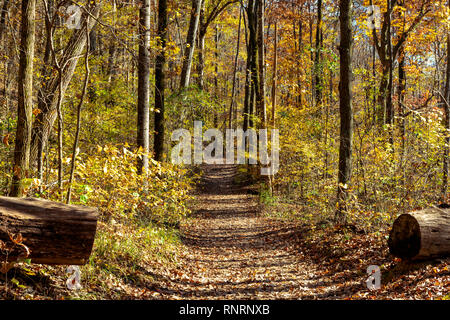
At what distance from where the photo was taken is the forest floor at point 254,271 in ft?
14.3

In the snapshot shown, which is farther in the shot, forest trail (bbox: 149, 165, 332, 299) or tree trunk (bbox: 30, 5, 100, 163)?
tree trunk (bbox: 30, 5, 100, 163)

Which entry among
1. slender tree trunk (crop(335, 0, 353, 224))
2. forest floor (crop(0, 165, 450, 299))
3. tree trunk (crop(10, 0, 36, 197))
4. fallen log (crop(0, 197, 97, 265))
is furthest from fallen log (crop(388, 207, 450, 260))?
tree trunk (crop(10, 0, 36, 197))

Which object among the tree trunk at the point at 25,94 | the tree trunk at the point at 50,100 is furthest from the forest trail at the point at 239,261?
the tree trunk at the point at 50,100

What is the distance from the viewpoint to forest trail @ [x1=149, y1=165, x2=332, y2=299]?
5.67 meters

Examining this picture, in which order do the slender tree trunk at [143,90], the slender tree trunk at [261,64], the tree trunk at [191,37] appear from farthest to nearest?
the slender tree trunk at [261,64] < the tree trunk at [191,37] < the slender tree trunk at [143,90]

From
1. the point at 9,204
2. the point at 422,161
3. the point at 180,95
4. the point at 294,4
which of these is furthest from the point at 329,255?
the point at 294,4

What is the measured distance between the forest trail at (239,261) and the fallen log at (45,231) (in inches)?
73.6

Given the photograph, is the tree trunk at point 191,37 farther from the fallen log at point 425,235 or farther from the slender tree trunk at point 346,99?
the fallen log at point 425,235

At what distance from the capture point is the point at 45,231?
3.77 m

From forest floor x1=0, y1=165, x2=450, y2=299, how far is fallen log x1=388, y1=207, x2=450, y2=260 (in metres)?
0.17

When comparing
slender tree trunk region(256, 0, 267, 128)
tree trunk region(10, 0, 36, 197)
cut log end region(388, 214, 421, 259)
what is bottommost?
cut log end region(388, 214, 421, 259)

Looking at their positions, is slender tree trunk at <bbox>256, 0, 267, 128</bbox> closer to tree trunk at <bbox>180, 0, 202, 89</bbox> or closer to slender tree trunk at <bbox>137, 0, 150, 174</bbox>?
tree trunk at <bbox>180, 0, 202, 89</bbox>
